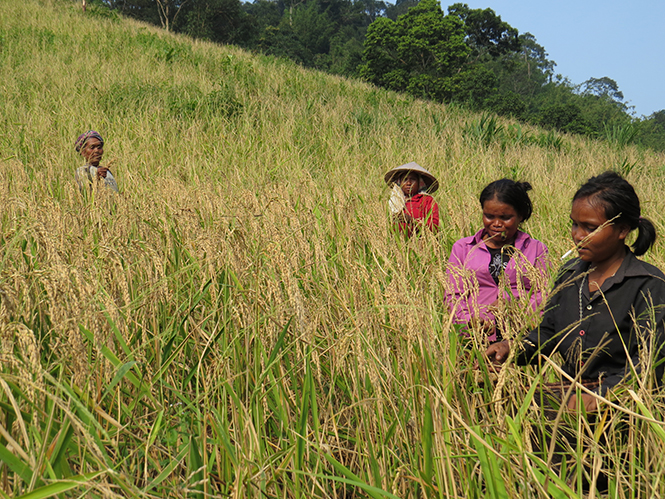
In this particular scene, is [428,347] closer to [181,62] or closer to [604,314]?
[604,314]

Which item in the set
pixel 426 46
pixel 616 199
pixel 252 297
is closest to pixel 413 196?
pixel 616 199

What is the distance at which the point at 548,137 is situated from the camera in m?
7.41

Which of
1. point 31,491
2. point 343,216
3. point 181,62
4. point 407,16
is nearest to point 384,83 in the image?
point 407,16

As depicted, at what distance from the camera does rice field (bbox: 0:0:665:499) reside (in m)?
1.02

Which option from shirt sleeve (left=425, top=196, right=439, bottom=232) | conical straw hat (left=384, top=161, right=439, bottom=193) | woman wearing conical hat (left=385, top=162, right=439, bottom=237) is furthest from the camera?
conical straw hat (left=384, top=161, right=439, bottom=193)

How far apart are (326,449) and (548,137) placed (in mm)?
7583

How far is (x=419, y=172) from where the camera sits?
11.5ft

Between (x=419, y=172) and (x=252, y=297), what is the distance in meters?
2.38

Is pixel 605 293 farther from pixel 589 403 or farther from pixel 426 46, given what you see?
pixel 426 46

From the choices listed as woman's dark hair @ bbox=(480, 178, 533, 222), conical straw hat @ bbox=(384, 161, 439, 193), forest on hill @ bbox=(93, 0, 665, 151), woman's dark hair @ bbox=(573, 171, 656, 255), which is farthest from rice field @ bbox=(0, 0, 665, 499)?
forest on hill @ bbox=(93, 0, 665, 151)

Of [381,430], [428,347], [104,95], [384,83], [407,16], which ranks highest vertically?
[407,16]

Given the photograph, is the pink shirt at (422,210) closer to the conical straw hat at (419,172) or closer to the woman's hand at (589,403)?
the conical straw hat at (419,172)

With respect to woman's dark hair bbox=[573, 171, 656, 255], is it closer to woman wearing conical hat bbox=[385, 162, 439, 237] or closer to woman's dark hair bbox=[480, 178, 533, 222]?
woman's dark hair bbox=[480, 178, 533, 222]

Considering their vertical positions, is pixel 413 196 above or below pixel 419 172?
below
